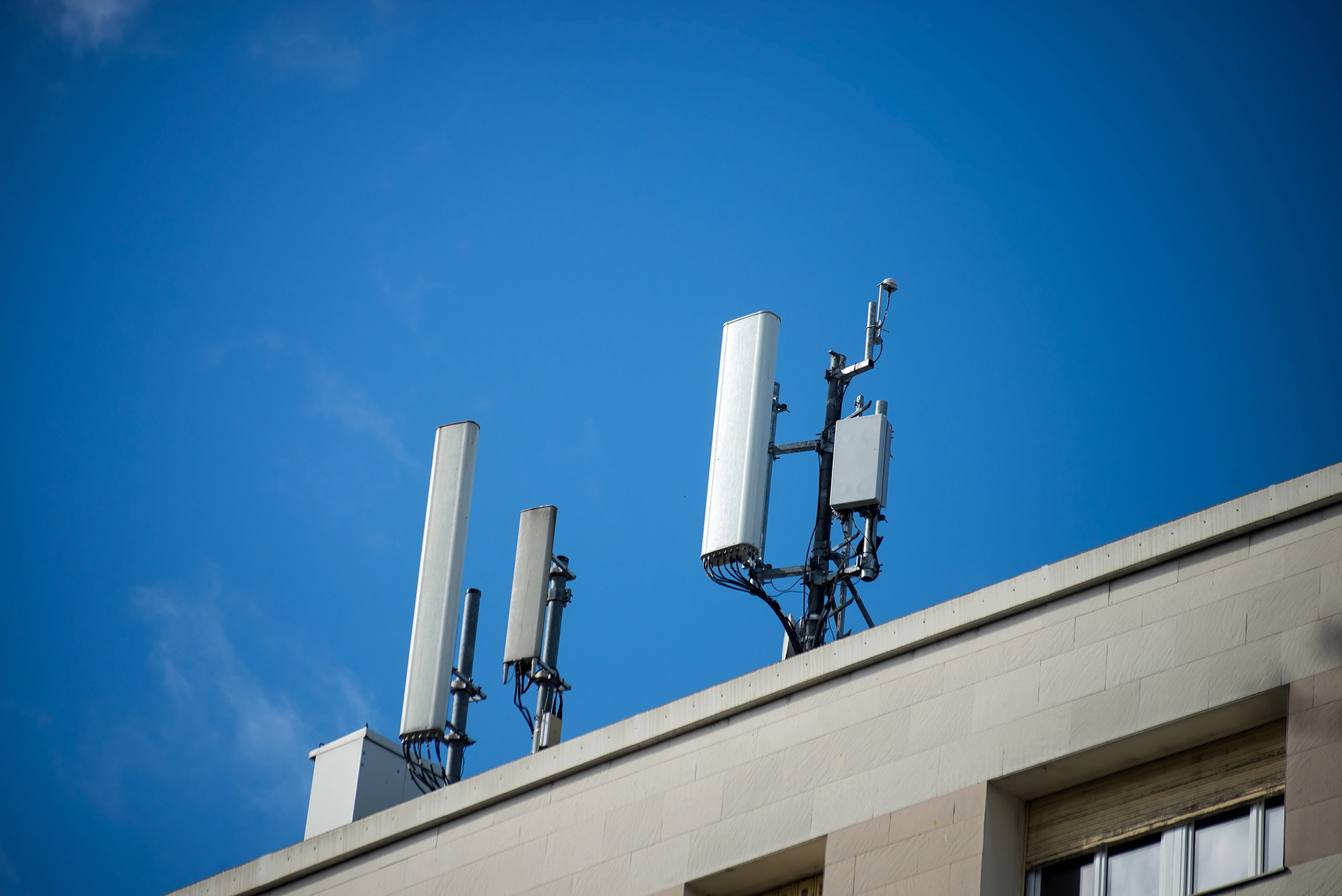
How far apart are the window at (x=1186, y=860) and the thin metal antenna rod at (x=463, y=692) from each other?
9.58m

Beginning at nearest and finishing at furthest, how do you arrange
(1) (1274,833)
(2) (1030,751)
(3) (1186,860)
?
(1) (1274,833) → (3) (1186,860) → (2) (1030,751)

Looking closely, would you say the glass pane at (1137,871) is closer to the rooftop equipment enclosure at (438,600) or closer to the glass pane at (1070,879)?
the glass pane at (1070,879)

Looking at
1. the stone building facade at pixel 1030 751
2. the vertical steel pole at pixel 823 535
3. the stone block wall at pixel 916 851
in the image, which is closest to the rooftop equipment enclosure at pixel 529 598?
the vertical steel pole at pixel 823 535

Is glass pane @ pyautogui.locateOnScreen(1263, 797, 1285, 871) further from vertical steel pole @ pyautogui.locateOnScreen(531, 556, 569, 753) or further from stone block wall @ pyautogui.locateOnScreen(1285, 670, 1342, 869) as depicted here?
vertical steel pole @ pyautogui.locateOnScreen(531, 556, 569, 753)

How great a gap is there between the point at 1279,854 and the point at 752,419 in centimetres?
888

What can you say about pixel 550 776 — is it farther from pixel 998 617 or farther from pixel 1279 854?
pixel 1279 854

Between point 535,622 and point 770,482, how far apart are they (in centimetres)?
334

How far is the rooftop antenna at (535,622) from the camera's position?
2064 centimetres

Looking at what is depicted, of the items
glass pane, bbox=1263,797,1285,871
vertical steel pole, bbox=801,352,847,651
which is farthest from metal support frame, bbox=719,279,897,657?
glass pane, bbox=1263,797,1285,871

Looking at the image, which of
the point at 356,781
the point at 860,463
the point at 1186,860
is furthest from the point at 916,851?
the point at 356,781

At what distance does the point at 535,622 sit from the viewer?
21.0 metres

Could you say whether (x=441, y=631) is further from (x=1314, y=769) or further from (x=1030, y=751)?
(x=1314, y=769)

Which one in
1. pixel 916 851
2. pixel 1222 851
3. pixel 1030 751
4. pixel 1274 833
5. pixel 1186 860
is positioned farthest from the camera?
pixel 916 851

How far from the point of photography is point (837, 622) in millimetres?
18875
